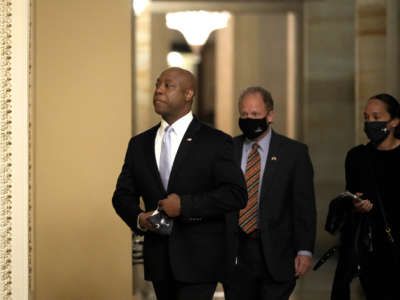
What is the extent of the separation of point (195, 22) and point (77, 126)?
1148cm

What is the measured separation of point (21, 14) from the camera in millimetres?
4727

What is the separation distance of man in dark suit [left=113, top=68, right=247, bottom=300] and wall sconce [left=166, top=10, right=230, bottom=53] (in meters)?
13.3

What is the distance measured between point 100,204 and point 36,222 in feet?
1.78

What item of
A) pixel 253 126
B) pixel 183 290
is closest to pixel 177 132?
pixel 183 290

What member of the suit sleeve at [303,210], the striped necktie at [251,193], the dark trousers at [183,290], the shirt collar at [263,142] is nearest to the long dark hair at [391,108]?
the suit sleeve at [303,210]

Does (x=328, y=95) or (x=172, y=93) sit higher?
(x=328, y=95)

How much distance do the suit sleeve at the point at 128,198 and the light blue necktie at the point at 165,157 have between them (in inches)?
7.8

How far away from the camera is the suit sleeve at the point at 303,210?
18.7ft

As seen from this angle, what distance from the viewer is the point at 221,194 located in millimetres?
4648

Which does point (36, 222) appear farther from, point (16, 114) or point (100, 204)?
point (16, 114)

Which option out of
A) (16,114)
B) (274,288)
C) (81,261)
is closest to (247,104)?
(274,288)

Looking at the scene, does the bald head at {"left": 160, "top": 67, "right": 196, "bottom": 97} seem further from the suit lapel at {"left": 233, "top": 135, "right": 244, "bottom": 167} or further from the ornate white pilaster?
the suit lapel at {"left": 233, "top": 135, "right": 244, "bottom": 167}

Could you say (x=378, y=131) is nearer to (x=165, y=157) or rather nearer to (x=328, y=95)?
(x=165, y=157)

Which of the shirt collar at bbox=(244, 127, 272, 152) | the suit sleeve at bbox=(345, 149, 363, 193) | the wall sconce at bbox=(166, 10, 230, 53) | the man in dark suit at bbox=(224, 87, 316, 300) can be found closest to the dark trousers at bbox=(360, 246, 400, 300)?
the man in dark suit at bbox=(224, 87, 316, 300)
